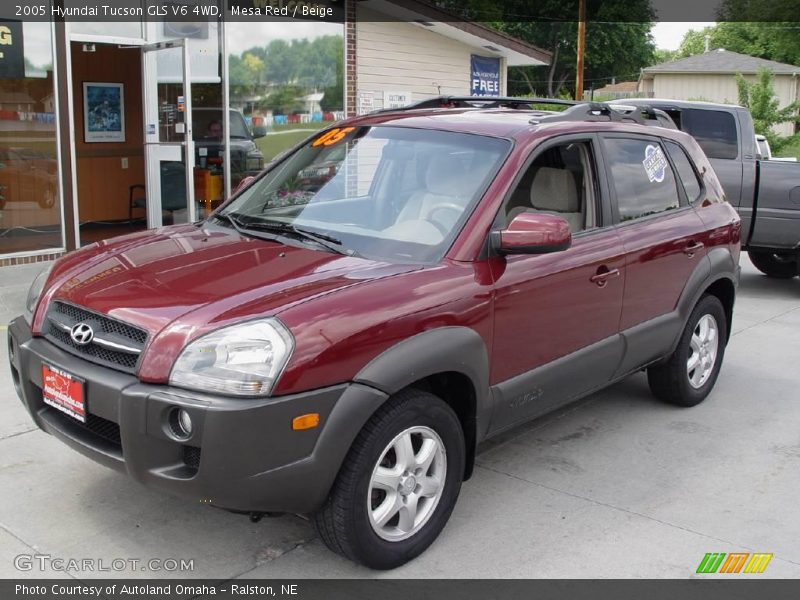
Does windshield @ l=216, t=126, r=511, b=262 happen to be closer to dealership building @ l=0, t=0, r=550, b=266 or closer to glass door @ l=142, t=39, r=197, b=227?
dealership building @ l=0, t=0, r=550, b=266

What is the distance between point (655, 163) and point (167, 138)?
6634mm

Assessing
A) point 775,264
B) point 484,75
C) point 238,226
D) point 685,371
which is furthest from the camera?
point 484,75

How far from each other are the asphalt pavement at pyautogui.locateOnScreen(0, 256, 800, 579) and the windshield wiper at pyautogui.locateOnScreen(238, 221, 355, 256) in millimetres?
1280

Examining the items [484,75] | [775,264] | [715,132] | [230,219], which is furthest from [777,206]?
[230,219]

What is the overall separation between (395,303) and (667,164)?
109 inches

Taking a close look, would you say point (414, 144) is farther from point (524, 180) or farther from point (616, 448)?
point (616, 448)

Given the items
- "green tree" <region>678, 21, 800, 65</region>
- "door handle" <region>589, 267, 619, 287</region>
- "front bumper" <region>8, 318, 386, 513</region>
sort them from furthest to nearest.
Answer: "green tree" <region>678, 21, 800, 65</region>, "door handle" <region>589, 267, 619, 287</region>, "front bumper" <region>8, 318, 386, 513</region>

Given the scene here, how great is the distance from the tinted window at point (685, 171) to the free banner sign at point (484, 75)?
30.2ft

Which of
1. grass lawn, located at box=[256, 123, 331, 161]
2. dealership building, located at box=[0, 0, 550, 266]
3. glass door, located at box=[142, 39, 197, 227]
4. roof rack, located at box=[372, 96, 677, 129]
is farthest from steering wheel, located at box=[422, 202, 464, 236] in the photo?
grass lawn, located at box=[256, 123, 331, 161]

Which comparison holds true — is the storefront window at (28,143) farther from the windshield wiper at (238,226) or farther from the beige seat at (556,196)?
the beige seat at (556,196)

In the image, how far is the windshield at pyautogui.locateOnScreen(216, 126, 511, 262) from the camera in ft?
13.5

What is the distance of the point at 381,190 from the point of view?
14.5 feet

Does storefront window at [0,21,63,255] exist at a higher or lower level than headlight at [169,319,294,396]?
higher

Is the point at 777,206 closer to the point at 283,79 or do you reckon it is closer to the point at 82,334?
the point at 283,79
